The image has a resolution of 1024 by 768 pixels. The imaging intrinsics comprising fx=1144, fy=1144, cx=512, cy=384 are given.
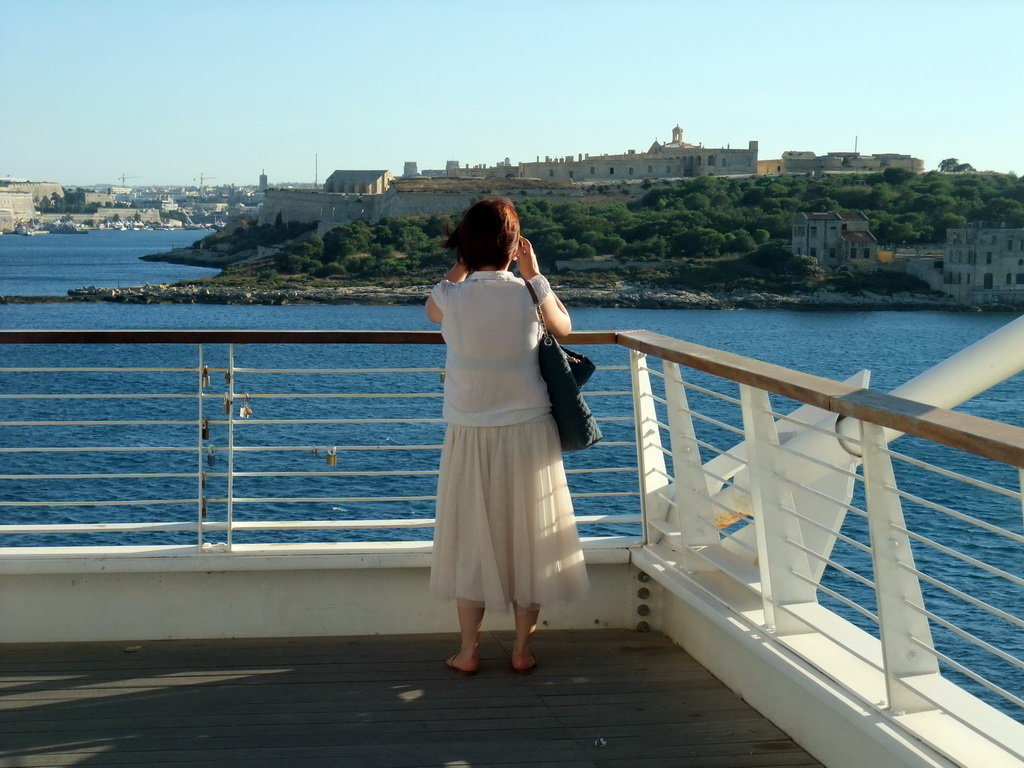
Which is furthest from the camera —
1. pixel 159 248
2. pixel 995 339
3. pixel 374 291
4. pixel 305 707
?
pixel 159 248

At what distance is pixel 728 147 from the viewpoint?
3602 inches

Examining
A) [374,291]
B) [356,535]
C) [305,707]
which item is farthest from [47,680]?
[374,291]

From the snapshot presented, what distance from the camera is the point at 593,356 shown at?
32.1 m

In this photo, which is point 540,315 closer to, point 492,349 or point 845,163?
point 492,349

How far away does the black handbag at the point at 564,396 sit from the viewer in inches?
85.0

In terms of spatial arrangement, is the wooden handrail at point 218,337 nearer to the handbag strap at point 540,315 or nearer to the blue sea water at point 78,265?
the handbag strap at point 540,315

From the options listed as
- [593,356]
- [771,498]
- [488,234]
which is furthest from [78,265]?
[771,498]

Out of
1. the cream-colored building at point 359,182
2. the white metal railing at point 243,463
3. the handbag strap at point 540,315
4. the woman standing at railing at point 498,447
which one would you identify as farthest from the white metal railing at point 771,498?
the cream-colored building at point 359,182

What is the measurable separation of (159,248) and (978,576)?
336ft

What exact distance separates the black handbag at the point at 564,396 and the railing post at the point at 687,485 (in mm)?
275

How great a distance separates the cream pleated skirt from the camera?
7.17 feet

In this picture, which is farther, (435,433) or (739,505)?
(435,433)

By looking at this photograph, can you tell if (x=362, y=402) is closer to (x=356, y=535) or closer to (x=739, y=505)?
(x=356, y=535)

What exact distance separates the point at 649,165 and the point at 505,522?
89.8 m
